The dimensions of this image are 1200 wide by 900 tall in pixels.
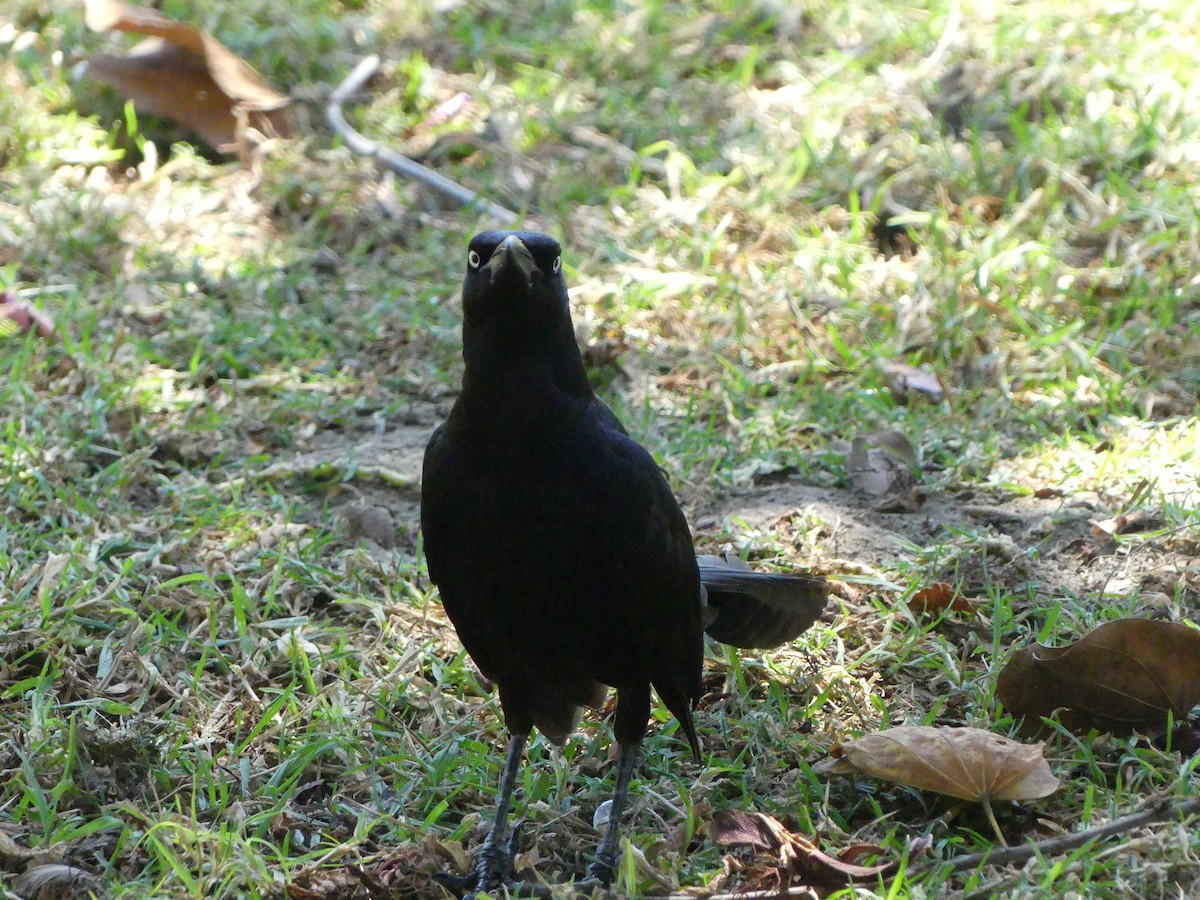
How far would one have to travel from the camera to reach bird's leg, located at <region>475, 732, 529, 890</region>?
284cm

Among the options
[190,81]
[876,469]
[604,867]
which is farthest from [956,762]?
[190,81]

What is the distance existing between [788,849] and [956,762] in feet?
1.31

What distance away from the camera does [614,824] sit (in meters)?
2.90

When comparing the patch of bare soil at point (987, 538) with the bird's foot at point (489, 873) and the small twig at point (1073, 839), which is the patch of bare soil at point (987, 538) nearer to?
the small twig at point (1073, 839)

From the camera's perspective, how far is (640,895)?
267cm

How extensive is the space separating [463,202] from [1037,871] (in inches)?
162

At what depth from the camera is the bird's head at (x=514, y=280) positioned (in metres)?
2.77

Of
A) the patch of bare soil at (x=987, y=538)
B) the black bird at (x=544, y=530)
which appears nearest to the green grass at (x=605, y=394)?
the patch of bare soil at (x=987, y=538)

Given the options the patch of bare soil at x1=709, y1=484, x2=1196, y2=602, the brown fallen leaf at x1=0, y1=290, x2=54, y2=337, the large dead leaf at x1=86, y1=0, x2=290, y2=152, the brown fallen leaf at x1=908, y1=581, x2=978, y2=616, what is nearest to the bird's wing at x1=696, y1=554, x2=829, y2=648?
the brown fallen leaf at x1=908, y1=581, x2=978, y2=616

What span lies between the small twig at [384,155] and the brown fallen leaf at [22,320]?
177 cm

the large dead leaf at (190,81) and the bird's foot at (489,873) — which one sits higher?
the large dead leaf at (190,81)

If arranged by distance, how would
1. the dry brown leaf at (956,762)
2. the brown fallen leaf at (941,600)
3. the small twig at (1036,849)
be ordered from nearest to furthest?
1. the small twig at (1036,849)
2. the dry brown leaf at (956,762)
3. the brown fallen leaf at (941,600)

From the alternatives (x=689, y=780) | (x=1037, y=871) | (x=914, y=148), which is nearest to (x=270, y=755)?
(x=689, y=780)

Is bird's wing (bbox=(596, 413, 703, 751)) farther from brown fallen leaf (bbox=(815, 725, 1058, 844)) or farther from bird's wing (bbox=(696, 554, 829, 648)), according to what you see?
brown fallen leaf (bbox=(815, 725, 1058, 844))
